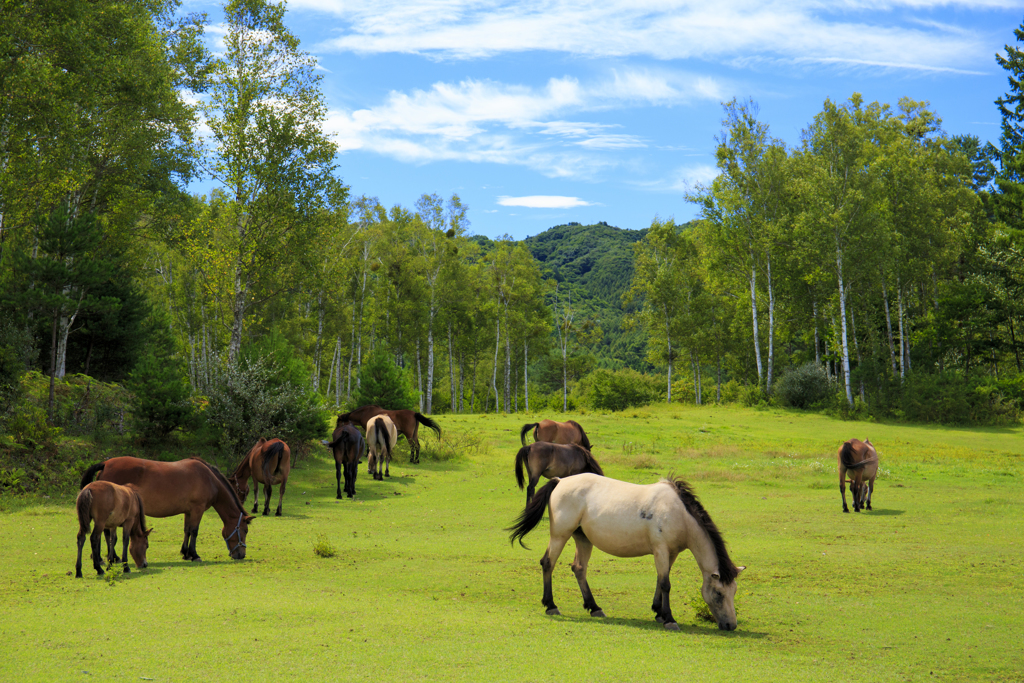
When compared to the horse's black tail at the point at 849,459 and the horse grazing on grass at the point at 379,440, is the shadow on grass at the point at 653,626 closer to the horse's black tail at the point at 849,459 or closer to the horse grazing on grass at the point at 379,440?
the horse's black tail at the point at 849,459

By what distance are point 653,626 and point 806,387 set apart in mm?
43694

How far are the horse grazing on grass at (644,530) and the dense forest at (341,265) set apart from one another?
16.7 meters

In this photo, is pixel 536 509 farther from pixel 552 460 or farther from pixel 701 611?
pixel 552 460

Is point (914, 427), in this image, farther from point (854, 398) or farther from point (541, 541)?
point (541, 541)

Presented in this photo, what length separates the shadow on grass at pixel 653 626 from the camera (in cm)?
750

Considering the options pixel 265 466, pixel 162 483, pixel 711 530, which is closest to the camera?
pixel 711 530

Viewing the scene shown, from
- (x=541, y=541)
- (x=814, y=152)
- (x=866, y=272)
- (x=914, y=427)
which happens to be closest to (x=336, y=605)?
(x=541, y=541)

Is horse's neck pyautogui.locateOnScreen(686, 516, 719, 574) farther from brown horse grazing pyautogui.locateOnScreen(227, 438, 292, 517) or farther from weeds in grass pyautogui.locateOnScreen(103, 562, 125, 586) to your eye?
brown horse grazing pyautogui.locateOnScreen(227, 438, 292, 517)

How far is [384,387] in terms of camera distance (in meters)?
30.5

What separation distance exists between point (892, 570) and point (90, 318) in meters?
29.5

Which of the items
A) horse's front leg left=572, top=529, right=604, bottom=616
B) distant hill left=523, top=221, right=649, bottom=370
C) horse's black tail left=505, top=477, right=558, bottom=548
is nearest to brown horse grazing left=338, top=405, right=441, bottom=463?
horse's black tail left=505, top=477, right=558, bottom=548

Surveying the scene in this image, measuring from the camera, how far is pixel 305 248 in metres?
31.2

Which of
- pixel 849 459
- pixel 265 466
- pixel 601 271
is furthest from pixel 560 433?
pixel 601 271

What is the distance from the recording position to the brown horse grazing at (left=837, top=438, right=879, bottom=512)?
667 inches
